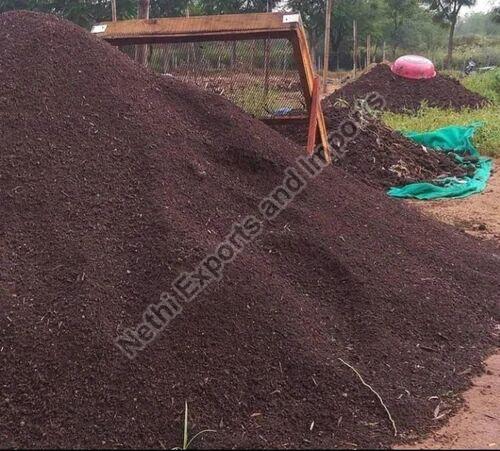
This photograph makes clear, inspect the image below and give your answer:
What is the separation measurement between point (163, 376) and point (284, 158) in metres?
1.82

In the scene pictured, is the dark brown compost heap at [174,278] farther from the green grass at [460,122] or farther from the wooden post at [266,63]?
the green grass at [460,122]

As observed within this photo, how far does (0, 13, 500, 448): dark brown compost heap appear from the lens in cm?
202

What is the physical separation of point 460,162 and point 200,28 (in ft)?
14.3

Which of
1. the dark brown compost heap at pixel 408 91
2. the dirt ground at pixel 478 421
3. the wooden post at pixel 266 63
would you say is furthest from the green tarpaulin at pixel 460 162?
the dark brown compost heap at pixel 408 91

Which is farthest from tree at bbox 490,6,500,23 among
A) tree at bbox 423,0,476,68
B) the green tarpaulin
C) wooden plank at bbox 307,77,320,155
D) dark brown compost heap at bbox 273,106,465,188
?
wooden plank at bbox 307,77,320,155

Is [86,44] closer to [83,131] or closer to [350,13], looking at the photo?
[83,131]

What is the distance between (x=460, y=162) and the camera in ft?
23.8

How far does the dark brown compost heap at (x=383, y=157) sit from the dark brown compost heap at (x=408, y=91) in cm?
517

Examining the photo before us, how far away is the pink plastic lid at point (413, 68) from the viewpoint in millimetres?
13383

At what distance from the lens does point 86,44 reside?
3.37 meters

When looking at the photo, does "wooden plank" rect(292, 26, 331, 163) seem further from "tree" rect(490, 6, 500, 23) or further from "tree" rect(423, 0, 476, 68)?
"tree" rect(490, 6, 500, 23)

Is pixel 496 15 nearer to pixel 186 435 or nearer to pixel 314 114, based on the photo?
pixel 314 114

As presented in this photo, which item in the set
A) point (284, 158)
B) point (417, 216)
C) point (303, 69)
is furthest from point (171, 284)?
point (303, 69)

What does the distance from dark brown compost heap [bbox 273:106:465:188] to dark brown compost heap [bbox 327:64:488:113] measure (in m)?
5.17
